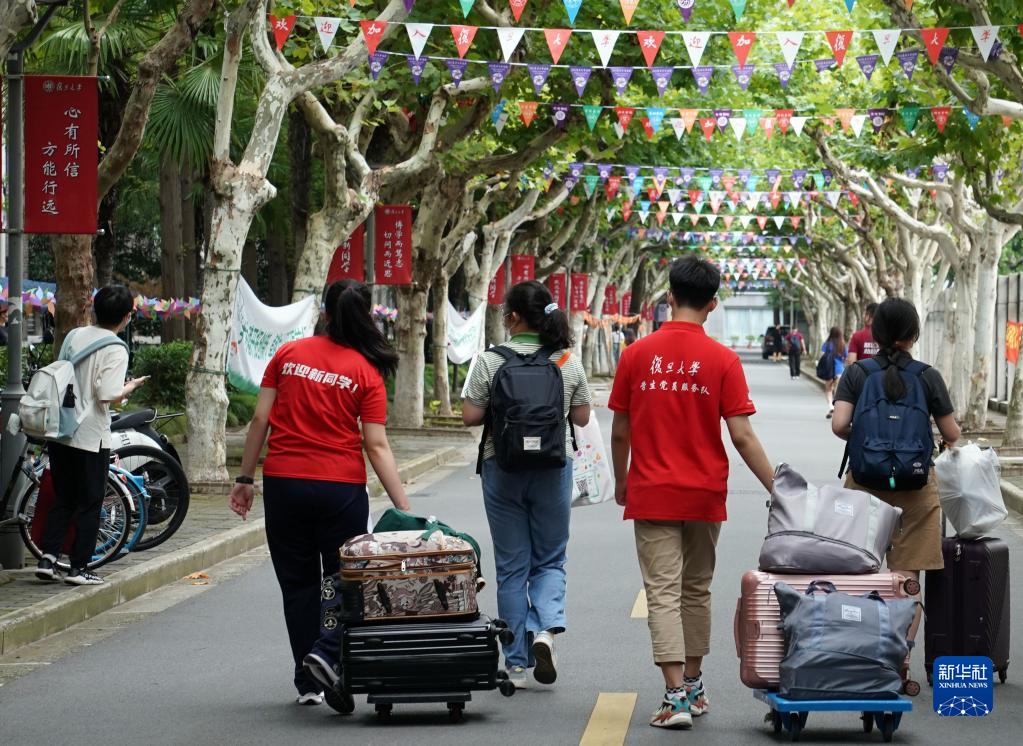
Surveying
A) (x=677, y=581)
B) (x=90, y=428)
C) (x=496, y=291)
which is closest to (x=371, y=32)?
(x=90, y=428)

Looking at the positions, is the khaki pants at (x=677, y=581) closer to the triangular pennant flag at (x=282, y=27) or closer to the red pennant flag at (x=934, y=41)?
the red pennant flag at (x=934, y=41)

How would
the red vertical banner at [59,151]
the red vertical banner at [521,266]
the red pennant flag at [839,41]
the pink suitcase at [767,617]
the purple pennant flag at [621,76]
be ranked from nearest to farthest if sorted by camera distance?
the pink suitcase at [767,617], the red vertical banner at [59,151], the red pennant flag at [839,41], the purple pennant flag at [621,76], the red vertical banner at [521,266]

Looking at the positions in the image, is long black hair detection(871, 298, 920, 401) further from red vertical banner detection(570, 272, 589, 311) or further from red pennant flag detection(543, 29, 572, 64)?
red vertical banner detection(570, 272, 589, 311)

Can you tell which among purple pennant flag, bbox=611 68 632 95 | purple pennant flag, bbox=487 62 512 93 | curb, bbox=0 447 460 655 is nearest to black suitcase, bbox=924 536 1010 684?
curb, bbox=0 447 460 655

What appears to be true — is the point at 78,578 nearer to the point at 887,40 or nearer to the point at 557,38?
the point at 557,38

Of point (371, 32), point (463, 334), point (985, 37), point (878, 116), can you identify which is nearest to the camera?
point (985, 37)

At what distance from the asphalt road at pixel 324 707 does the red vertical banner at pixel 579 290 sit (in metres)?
35.7

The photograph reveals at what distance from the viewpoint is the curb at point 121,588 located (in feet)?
26.8

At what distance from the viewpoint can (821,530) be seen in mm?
5988

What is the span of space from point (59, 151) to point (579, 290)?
35910 mm

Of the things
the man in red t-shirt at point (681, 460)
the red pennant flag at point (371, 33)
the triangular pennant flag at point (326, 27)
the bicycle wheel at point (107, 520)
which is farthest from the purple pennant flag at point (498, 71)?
the man in red t-shirt at point (681, 460)

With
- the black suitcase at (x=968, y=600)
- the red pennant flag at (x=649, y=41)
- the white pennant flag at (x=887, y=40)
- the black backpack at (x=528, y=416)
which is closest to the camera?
the black backpack at (x=528, y=416)

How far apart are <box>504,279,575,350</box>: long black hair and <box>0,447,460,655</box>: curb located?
7.07ft

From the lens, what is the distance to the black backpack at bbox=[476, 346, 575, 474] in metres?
6.66
